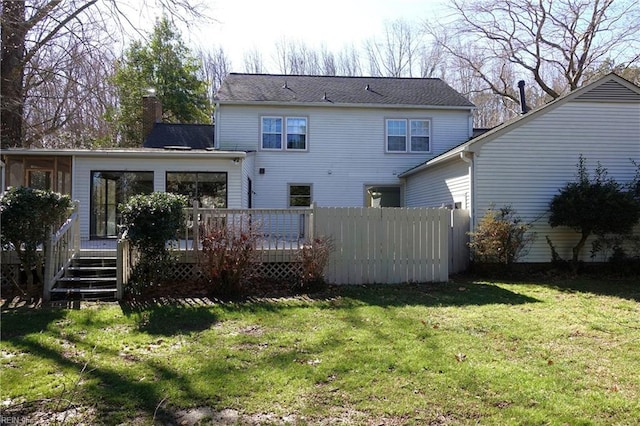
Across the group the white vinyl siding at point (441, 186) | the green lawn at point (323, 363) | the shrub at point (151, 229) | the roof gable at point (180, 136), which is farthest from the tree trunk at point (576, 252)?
the roof gable at point (180, 136)

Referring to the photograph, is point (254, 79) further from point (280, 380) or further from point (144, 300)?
point (280, 380)

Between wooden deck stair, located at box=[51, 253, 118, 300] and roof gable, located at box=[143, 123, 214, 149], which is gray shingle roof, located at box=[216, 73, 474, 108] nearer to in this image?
roof gable, located at box=[143, 123, 214, 149]

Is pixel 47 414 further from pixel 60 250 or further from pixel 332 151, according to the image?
pixel 332 151

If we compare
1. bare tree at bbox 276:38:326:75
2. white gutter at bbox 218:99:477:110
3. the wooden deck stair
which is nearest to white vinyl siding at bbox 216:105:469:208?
white gutter at bbox 218:99:477:110

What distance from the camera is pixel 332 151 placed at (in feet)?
54.9

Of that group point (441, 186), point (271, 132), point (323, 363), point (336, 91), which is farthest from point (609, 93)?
point (323, 363)

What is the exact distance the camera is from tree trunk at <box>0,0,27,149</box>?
11469 millimetres

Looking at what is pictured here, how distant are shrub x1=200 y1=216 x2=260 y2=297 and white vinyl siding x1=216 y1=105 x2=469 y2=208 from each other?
8.50 metres

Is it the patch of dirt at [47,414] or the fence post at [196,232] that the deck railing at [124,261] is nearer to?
the fence post at [196,232]

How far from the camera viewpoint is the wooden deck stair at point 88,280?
7543mm

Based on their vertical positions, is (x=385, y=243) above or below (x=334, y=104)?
below

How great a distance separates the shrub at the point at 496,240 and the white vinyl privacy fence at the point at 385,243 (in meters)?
1.43

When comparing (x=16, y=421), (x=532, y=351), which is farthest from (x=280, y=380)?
(x=532, y=351)

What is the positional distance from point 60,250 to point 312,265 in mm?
4562
